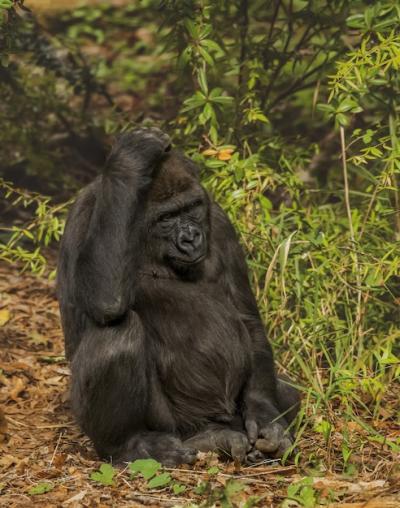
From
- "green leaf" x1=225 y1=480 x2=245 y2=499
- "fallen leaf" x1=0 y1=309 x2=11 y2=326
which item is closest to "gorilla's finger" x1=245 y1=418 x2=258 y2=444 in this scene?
"green leaf" x1=225 y1=480 x2=245 y2=499

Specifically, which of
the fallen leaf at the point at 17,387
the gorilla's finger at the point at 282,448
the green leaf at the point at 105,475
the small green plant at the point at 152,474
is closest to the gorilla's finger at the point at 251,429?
the gorilla's finger at the point at 282,448

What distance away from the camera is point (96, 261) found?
5.67m

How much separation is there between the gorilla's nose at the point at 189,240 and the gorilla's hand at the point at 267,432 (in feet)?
3.47

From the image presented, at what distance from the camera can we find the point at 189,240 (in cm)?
585

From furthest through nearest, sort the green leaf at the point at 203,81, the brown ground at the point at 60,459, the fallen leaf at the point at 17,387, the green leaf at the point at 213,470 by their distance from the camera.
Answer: the green leaf at the point at 203,81 < the fallen leaf at the point at 17,387 < the green leaf at the point at 213,470 < the brown ground at the point at 60,459

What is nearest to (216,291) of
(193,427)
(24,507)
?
(193,427)

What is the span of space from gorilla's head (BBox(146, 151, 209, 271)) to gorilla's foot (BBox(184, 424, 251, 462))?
0.99 m

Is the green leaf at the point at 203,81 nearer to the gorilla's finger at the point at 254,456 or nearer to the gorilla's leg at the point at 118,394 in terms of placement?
the gorilla's leg at the point at 118,394

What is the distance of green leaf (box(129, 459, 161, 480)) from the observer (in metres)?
5.36

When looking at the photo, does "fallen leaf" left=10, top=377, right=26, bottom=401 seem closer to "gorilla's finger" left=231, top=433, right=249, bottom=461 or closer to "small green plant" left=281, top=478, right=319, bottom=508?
"gorilla's finger" left=231, top=433, right=249, bottom=461

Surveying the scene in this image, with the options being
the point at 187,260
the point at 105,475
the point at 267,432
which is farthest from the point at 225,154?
the point at 105,475

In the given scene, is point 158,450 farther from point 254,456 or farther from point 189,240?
point 189,240

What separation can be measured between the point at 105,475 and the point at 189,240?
1419 millimetres

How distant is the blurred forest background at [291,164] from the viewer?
6387 mm
